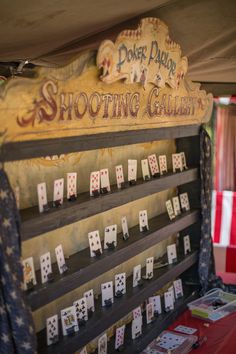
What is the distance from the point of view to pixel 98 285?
3.42 meters

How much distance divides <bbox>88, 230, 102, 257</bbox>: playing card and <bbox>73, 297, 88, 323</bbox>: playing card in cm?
30

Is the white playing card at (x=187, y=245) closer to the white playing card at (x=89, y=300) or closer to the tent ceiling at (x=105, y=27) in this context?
the white playing card at (x=89, y=300)

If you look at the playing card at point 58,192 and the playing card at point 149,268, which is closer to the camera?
the playing card at point 58,192

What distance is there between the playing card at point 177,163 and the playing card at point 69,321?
167 centimetres

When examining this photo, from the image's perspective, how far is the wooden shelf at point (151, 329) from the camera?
342cm

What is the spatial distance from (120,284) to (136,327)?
41 cm

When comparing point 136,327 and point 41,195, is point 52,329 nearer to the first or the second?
point 41,195

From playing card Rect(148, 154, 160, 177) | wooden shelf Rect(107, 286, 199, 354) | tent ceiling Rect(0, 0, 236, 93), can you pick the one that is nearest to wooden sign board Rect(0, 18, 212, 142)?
tent ceiling Rect(0, 0, 236, 93)

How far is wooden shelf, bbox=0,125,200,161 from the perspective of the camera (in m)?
2.21

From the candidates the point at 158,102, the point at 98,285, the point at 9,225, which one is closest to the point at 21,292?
the point at 9,225

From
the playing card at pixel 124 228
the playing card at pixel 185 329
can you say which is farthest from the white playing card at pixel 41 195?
the playing card at pixel 185 329

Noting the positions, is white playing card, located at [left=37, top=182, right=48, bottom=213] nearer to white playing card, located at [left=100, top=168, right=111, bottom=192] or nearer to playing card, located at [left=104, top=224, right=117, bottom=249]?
white playing card, located at [left=100, top=168, right=111, bottom=192]

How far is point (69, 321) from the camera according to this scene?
285cm

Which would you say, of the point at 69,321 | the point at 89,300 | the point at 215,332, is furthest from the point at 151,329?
the point at 69,321
